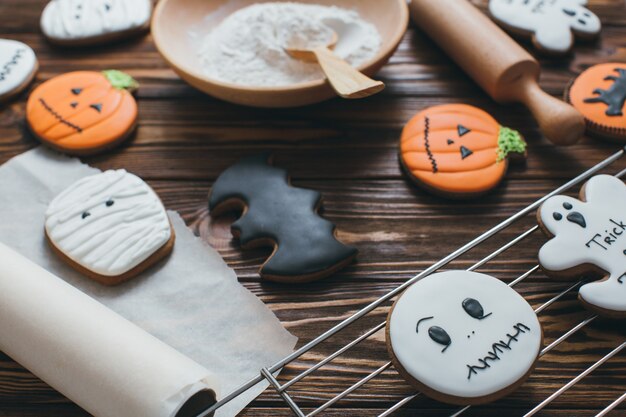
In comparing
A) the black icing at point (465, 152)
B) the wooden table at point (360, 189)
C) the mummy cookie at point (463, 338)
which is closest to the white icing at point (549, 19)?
the wooden table at point (360, 189)

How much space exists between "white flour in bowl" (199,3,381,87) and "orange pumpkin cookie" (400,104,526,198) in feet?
0.49

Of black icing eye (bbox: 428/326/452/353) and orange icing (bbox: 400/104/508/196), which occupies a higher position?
orange icing (bbox: 400/104/508/196)

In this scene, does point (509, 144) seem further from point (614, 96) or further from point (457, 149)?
point (614, 96)

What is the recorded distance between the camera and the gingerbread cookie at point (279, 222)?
0.76 metres

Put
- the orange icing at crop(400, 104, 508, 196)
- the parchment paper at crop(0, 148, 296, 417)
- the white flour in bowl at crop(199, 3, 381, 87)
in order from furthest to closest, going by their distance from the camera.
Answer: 1. the white flour in bowl at crop(199, 3, 381, 87)
2. the orange icing at crop(400, 104, 508, 196)
3. the parchment paper at crop(0, 148, 296, 417)

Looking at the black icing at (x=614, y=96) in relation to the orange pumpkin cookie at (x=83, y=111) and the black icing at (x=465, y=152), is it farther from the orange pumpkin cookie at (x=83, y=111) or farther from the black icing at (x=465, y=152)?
Answer: the orange pumpkin cookie at (x=83, y=111)

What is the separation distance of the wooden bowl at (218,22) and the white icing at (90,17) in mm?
114

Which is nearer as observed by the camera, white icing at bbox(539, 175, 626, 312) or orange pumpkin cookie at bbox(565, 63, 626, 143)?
white icing at bbox(539, 175, 626, 312)

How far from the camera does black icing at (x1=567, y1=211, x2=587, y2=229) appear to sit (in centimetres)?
71

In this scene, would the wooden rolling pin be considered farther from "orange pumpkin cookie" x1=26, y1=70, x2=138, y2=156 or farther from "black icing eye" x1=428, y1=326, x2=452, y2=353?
"orange pumpkin cookie" x1=26, y1=70, x2=138, y2=156

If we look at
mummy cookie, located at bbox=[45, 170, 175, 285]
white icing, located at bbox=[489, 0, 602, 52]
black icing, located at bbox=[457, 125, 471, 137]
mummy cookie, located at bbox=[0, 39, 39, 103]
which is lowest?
mummy cookie, located at bbox=[45, 170, 175, 285]

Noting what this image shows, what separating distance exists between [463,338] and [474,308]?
0.12ft

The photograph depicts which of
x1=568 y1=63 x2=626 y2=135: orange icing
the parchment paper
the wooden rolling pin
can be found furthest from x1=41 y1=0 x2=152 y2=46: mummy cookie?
x1=568 y1=63 x2=626 y2=135: orange icing

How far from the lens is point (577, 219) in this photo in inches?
28.3
